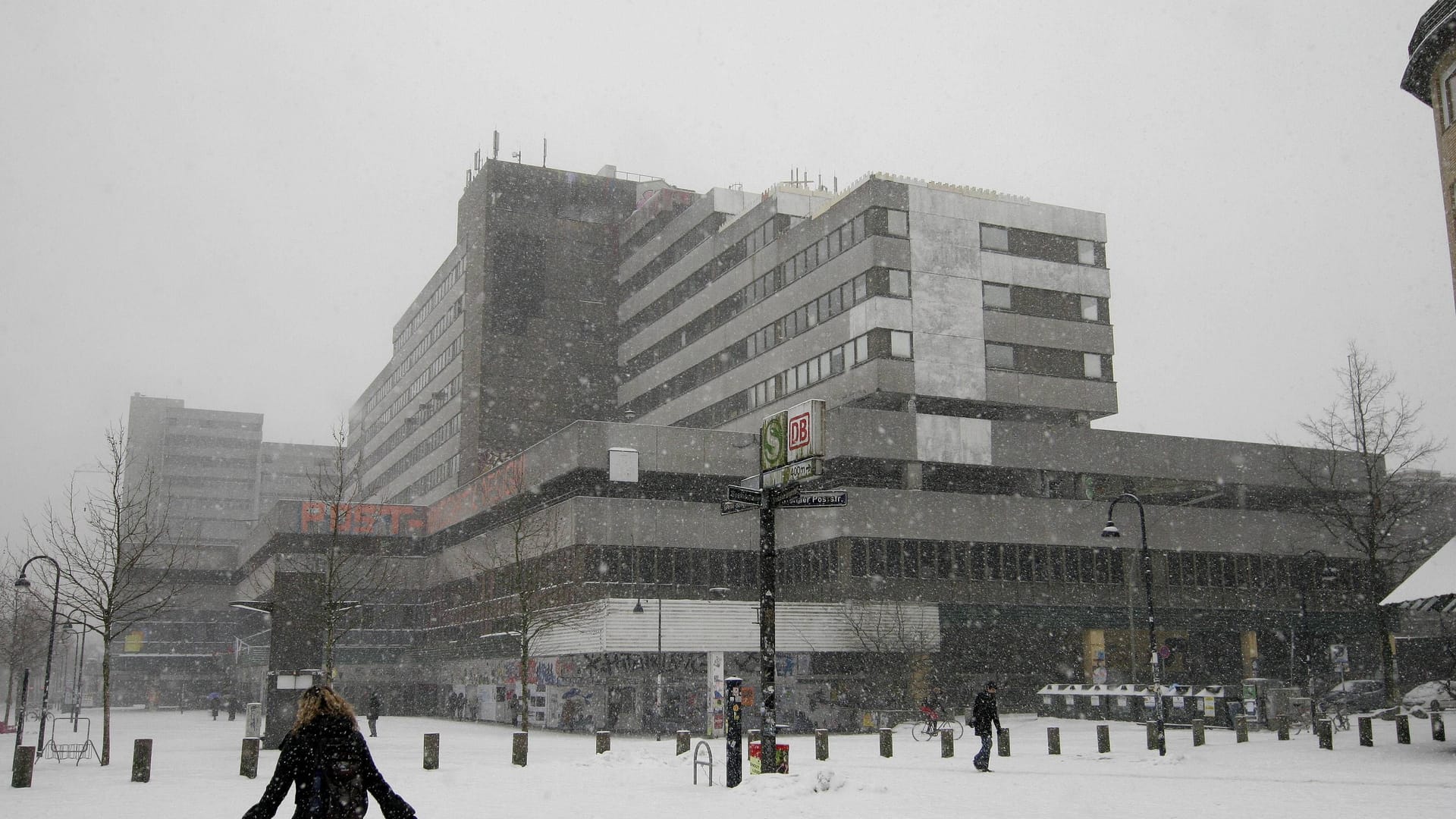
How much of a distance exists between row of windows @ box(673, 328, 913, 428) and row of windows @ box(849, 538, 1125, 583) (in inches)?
344

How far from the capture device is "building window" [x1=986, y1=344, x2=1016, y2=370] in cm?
5566

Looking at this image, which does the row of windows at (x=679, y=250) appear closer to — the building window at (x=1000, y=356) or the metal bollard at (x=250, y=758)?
the building window at (x=1000, y=356)

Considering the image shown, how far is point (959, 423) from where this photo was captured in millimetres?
52875

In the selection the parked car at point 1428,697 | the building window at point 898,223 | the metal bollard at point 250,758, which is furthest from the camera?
the building window at point 898,223

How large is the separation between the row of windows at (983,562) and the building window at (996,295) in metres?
11.6

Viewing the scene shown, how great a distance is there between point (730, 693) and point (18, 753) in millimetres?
13034

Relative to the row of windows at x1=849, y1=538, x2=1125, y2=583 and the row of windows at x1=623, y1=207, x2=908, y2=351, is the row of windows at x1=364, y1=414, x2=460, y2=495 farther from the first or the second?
the row of windows at x1=849, y1=538, x2=1125, y2=583

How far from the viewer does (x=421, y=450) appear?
87875 mm

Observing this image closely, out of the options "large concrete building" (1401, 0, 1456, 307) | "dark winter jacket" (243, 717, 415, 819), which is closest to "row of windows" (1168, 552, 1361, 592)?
"large concrete building" (1401, 0, 1456, 307)

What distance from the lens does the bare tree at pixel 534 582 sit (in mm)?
47250

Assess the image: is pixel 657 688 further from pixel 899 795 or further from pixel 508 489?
pixel 899 795

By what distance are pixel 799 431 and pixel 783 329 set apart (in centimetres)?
3965

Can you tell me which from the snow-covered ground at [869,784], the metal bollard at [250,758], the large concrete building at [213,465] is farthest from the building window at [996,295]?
the large concrete building at [213,465]

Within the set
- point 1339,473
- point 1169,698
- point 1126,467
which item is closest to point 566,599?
point 1169,698
